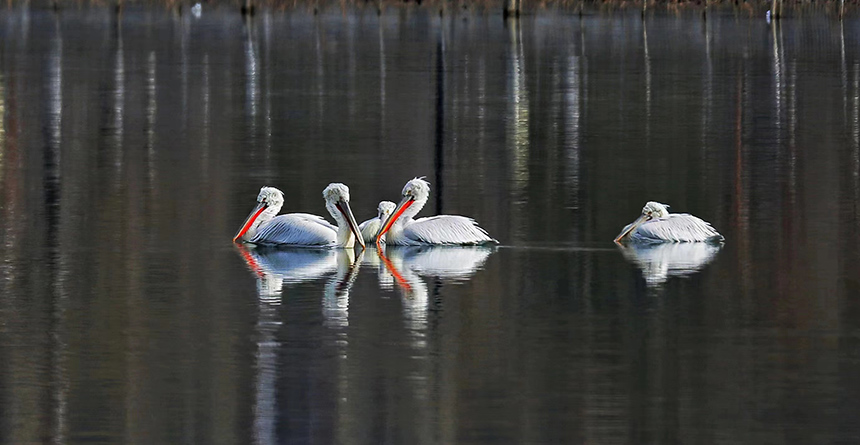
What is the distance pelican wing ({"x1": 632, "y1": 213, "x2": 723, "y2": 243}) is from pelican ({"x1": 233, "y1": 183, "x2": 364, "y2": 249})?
1.84 metres

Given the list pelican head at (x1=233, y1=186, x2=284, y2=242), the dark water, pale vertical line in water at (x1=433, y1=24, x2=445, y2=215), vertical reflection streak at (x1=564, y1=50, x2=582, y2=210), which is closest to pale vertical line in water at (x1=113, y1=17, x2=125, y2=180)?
the dark water

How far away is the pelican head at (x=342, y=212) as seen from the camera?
12.4 m

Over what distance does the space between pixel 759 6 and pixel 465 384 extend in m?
61.1

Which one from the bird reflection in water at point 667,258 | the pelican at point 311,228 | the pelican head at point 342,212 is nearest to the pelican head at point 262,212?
the pelican at point 311,228

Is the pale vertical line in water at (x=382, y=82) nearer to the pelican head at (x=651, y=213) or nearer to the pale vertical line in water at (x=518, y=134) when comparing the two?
the pale vertical line in water at (x=518, y=134)

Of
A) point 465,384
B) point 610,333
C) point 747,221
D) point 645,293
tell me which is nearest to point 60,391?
point 465,384

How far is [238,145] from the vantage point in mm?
19297

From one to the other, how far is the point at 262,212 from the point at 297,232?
0.50 m

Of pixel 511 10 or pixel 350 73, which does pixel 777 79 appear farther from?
pixel 511 10

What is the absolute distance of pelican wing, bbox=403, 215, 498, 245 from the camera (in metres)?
12.4

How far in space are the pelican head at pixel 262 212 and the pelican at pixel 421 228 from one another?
33.0 inches

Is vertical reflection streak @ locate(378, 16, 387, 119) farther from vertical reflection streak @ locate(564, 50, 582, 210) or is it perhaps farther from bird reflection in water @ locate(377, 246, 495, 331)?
bird reflection in water @ locate(377, 246, 495, 331)

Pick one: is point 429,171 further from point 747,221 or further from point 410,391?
point 410,391

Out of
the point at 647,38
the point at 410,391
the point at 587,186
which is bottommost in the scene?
the point at 410,391
